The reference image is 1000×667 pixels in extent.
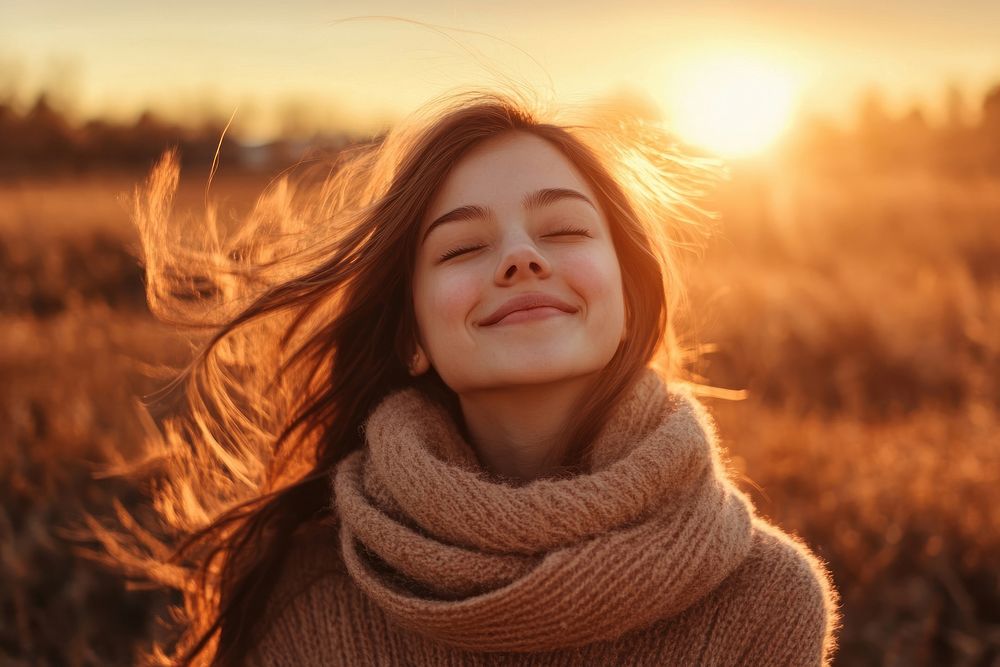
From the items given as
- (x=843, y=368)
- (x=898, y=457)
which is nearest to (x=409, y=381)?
(x=898, y=457)

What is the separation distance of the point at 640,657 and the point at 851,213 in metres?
9.69

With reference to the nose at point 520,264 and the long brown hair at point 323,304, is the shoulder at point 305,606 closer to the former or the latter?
the long brown hair at point 323,304

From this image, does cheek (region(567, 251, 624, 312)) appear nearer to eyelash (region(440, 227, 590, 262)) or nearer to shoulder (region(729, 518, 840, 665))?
eyelash (region(440, 227, 590, 262))

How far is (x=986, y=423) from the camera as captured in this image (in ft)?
15.4

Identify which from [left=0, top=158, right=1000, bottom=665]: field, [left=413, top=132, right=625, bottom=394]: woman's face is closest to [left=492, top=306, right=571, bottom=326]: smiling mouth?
[left=413, top=132, right=625, bottom=394]: woman's face

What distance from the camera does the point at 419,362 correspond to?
262cm

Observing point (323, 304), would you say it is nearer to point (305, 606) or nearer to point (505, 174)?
point (505, 174)

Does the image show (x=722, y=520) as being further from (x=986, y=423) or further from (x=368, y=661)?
(x=986, y=423)

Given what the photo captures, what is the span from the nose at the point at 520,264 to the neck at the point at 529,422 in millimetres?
287

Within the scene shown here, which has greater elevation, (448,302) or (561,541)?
(448,302)

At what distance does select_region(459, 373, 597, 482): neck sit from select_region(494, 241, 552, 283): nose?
0.29m

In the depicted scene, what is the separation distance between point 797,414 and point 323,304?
3.39m


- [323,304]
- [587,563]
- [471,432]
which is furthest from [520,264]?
[323,304]

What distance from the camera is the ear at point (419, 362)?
2.61 meters
